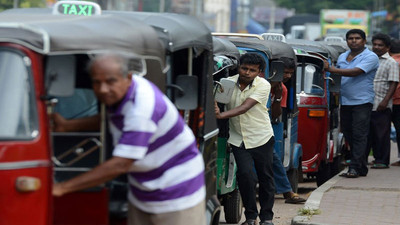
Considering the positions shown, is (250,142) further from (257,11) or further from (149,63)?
(257,11)

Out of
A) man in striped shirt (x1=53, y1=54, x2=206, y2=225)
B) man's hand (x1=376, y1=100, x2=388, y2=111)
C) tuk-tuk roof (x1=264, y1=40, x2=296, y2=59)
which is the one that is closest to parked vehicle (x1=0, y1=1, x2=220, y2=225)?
man in striped shirt (x1=53, y1=54, x2=206, y2=225)

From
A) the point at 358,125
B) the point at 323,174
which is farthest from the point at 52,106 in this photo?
the point at 323,174

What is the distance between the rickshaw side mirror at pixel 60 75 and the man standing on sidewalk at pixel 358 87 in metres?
7.45

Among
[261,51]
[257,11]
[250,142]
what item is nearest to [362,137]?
[261,51]

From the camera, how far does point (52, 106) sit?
534cm

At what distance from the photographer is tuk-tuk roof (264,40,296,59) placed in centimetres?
1159

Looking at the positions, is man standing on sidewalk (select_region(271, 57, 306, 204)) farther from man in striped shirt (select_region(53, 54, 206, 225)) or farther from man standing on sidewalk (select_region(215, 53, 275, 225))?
man in striped shirt (select_region(53, 54, 206, 225))

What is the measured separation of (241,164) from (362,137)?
12.4 ft

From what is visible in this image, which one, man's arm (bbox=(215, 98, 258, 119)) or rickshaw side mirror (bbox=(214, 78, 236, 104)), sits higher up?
rickshaw side mirror (bbox=(214, 78, 236, 104))

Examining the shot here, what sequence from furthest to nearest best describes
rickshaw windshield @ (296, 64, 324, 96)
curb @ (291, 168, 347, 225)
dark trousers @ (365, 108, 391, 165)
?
dark trousers @ (365, 108, 391, 165) → rickshaw windshield @ (296, 64, 324, 96) → curb @ (291, 168, 347, 225)

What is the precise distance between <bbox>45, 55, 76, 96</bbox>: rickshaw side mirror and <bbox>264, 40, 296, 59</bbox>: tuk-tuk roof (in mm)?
6299

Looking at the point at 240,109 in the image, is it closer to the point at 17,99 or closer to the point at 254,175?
the point at 254,175

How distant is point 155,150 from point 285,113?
23.3 feet

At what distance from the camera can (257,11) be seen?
137 metres
